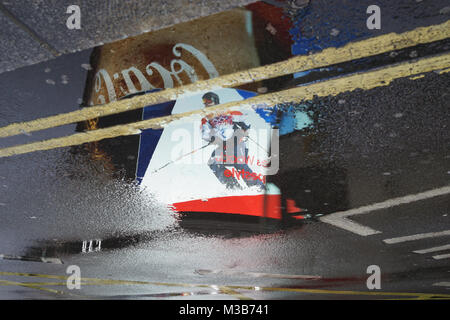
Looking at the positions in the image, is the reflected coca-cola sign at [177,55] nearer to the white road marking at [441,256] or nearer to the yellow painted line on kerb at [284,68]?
the yellow painted line on kerb at [284,68]

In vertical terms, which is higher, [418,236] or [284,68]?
[284,68]

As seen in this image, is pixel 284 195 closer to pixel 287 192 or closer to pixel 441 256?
pixel 287 192

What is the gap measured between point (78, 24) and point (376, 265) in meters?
4.41

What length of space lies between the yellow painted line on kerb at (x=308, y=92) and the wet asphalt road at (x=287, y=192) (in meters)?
0.06

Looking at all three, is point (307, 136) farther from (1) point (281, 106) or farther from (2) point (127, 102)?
(2) point (127, 102)

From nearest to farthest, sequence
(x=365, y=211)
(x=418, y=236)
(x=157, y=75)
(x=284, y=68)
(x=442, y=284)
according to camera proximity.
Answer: (x=284, y=68), (x=157, y=75), (x=365, y=211), (x=418, y=236), (x=442, y=284)

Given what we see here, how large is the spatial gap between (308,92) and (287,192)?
1.05 meters

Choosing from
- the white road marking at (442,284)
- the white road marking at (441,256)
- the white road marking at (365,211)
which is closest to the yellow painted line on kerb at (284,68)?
the white road marking at (365,211)

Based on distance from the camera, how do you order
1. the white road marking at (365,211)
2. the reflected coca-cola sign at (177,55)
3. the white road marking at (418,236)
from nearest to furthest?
the reflected coca-cola sign at (177,55)
the white road marking at (365,211)
the white road marking at (418,236)

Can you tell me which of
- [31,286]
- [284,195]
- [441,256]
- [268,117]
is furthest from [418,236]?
[31,286]

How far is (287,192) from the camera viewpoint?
2781 millimetres

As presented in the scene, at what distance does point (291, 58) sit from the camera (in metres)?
1.82

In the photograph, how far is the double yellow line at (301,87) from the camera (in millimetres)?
1708

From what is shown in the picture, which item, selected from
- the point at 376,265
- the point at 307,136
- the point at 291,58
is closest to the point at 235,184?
the point at 307,136
